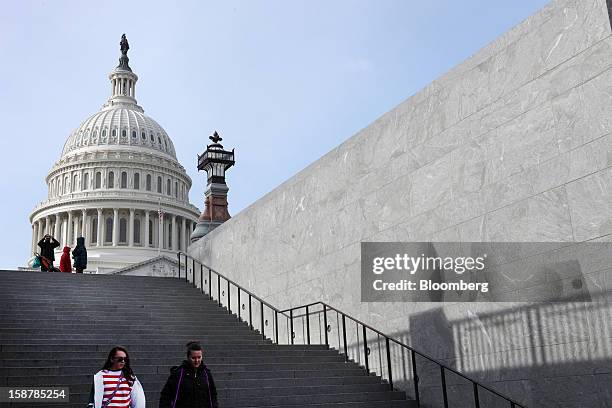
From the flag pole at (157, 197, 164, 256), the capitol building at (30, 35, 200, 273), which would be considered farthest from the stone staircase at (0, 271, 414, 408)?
the flag pole at (157, 197, 164, 256)

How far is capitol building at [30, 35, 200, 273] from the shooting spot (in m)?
81.1

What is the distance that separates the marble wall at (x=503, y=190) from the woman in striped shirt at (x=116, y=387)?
5.14 meters

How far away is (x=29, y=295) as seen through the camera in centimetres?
1487

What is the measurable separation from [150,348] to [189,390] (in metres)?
5.52

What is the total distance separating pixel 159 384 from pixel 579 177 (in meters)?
6.23

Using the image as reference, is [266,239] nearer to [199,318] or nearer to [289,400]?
[199,318]

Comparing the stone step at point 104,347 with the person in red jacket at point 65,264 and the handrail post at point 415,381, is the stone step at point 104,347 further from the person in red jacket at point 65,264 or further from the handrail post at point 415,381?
the person in red jacket at point 65,264

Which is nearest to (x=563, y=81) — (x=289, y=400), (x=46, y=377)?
(x=289, y=400)

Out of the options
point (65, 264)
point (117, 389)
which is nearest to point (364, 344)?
point (117, 389)

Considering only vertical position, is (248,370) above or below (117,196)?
below

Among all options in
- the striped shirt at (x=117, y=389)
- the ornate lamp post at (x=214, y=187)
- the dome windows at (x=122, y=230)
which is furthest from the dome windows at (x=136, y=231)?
the striped shirt at (x=117, y=389)

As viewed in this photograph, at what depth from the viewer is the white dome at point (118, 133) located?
→ 3565 inches

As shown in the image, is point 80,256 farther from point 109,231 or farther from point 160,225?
point 109,231

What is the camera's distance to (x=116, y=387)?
5.61 meters
